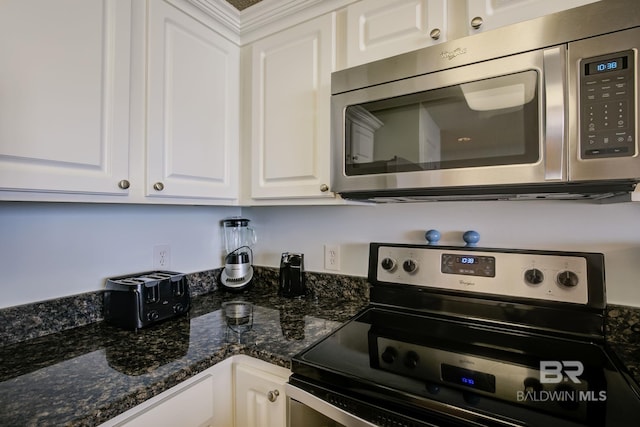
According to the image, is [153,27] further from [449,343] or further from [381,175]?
[449,343]

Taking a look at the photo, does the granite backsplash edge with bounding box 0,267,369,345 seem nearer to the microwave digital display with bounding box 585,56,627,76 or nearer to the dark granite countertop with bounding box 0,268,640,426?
the dark granite countertop with bounding box 0,268,640,426

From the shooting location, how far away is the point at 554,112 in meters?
0.76

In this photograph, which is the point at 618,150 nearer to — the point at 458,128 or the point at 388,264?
the point at 458,128

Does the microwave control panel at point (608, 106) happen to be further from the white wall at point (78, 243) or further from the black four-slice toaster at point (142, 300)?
the white wall at point (78, 243)

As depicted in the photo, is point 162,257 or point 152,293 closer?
point 152,293

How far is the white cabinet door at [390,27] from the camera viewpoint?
0.95m

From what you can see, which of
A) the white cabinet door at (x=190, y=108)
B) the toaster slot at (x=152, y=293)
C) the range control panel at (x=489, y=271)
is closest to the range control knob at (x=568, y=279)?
the range control panel at (x=489, y=271)

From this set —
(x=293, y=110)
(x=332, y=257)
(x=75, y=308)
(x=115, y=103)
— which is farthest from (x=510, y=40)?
(x=75, y=308)

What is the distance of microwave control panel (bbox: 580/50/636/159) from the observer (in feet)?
2.29

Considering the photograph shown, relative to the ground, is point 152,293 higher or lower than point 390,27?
lower

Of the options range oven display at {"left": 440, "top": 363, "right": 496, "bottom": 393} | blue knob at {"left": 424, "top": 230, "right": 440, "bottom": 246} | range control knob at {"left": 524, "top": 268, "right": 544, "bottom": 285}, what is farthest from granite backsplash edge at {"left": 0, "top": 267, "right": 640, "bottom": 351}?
range oven display at {"left": 440, "top": 363, "right": 496, "bottom": 393}

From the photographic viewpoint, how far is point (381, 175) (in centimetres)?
99

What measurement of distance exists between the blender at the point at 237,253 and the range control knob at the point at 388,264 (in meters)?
0.74

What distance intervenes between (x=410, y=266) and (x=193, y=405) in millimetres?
852
